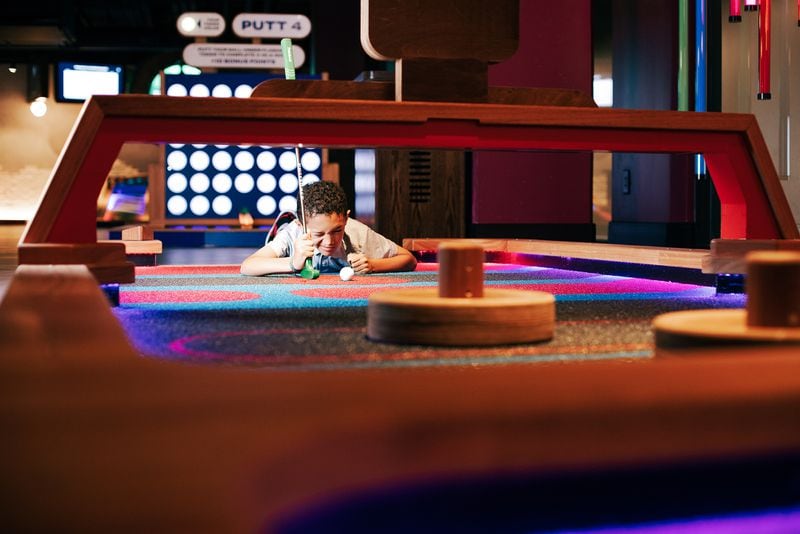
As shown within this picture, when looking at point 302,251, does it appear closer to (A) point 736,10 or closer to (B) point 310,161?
(A) point 736,10

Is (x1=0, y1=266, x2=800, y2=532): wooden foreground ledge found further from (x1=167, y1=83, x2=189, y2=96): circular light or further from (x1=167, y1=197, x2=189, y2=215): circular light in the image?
(x1=167, y1=83, x2=189, y2=96): circular light

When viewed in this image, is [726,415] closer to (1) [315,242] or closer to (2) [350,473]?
(2) [350,473]

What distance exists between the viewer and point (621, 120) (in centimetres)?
155

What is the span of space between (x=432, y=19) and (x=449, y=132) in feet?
0.63

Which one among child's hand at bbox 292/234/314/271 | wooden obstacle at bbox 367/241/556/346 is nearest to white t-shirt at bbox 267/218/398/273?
child's hand at bbox 292/234/314/271

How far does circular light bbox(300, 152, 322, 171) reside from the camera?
25.2ft

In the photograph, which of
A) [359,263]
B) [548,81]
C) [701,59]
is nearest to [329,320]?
[359,263]

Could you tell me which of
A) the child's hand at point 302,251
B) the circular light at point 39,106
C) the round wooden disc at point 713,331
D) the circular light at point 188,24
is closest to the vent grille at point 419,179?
the child's hand at point 302,251

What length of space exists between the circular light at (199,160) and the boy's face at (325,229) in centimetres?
514

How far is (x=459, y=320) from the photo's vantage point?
95cm

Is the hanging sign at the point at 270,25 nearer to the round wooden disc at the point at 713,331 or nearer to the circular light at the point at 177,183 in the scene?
the circular light at the point at 177,183

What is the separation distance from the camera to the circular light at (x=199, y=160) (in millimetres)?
7512

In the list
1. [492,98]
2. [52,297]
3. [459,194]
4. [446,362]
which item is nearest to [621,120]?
[492,98]

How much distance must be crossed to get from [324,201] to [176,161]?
524 centimetres
